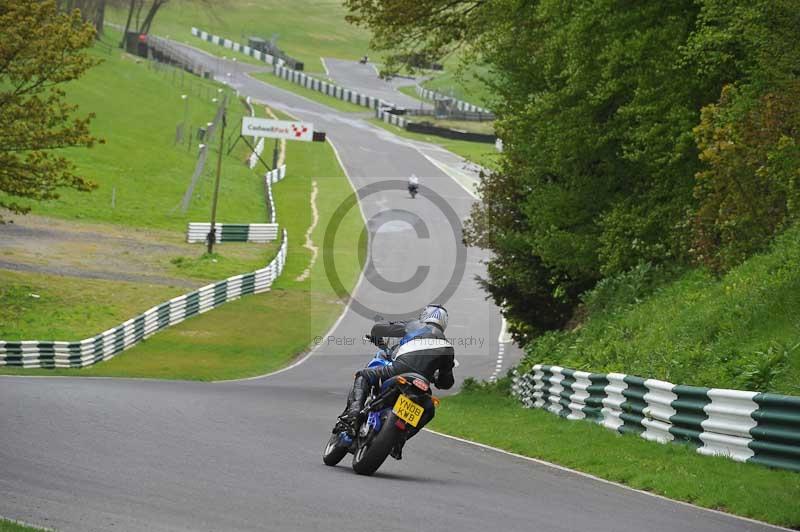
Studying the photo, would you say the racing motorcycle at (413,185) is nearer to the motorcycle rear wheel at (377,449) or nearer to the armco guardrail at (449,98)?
the armco guardrail at (449,98)

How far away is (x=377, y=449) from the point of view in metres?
11.3

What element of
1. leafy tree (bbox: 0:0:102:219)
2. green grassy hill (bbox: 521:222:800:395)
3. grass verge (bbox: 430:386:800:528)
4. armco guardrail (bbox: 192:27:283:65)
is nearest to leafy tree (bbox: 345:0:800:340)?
green grassy hill (bbox: 521:222:800:395)

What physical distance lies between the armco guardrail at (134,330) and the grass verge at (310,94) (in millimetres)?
60839

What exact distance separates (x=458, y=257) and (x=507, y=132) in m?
30.8

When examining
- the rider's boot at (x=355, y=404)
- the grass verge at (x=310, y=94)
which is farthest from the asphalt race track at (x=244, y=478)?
the grass verge at (x=310, y=94)

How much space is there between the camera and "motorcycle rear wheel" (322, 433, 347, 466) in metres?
12.0

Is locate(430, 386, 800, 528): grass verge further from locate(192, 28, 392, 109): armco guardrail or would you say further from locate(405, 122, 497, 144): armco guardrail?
locate(192, 28, 392, 109): armco guardrail

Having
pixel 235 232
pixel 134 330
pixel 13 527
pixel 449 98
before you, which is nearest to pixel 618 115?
pixel 134 330

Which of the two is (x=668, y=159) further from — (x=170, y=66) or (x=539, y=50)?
(x=170, y=66)

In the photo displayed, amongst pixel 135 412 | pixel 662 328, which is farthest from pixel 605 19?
pixel 135 412

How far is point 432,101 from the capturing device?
118 m

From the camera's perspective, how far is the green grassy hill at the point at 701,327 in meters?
14.4

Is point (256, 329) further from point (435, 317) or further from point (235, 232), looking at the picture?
point (435, 317)

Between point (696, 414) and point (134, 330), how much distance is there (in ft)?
82.8
